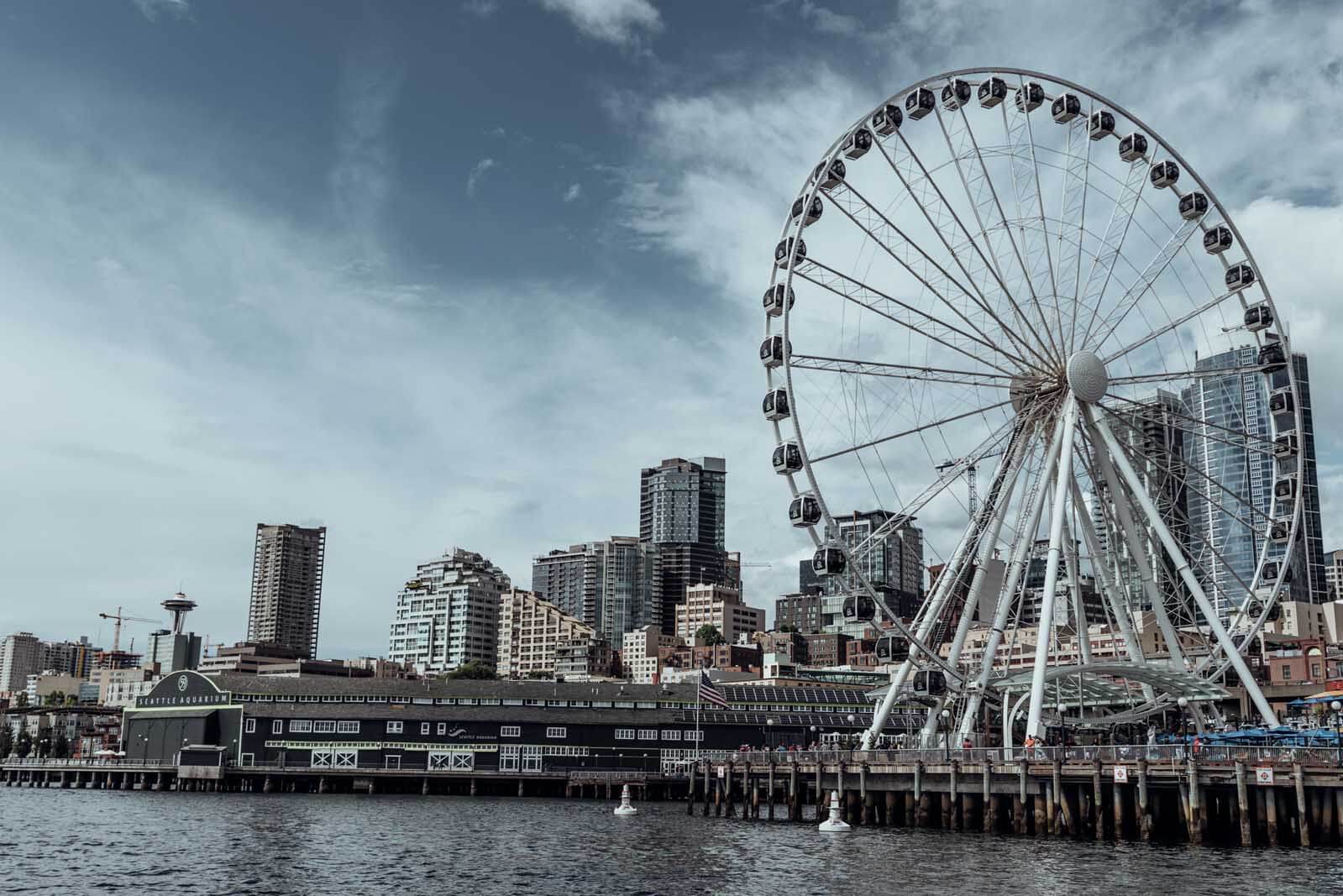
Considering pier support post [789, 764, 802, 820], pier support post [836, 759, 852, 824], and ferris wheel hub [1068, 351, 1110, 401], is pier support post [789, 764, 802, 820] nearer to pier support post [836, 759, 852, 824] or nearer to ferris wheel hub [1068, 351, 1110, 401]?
pier support post [836, 759, 852, 824]

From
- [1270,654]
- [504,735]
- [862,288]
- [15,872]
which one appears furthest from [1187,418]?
[1270,654]

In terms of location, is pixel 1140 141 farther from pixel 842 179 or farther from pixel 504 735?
pixel 504 735

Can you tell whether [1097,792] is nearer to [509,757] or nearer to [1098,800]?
[1098,800]

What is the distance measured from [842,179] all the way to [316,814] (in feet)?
172

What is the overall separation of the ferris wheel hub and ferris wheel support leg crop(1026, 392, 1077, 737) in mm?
633

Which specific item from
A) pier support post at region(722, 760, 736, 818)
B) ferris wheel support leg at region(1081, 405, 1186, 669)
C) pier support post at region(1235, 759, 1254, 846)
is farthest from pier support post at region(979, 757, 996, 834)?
pier support post at region(722, 760, 736, 818)

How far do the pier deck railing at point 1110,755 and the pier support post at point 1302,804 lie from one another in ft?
2.03

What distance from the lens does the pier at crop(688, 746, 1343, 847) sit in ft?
181

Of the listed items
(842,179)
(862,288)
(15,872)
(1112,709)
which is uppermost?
(842,179)

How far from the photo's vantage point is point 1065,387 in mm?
72125

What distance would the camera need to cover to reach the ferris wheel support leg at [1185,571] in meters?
69.4

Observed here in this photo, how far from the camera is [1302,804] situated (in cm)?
5369

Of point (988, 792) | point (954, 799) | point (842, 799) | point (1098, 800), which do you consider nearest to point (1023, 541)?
point (988, 792)

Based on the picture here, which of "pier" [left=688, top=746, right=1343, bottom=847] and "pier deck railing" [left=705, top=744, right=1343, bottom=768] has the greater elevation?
"pier deck railing" [left=705, top=744, right=1343, bottom=768]
